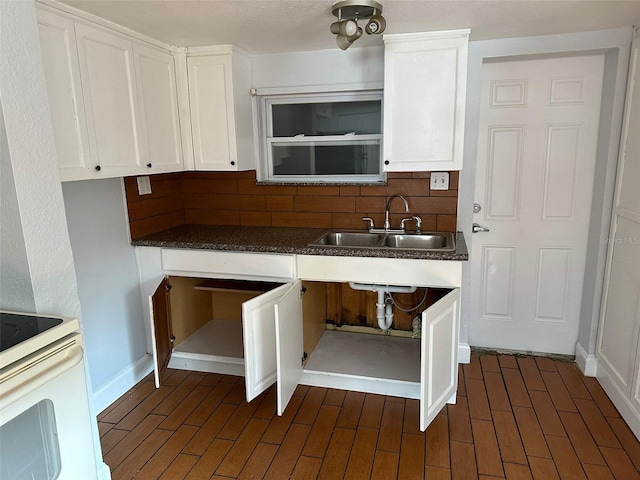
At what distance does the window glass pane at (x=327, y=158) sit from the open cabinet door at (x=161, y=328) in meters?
1.17

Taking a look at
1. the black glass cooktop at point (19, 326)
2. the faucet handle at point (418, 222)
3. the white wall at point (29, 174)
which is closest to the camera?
the black glass cooktop at point (19, 326)

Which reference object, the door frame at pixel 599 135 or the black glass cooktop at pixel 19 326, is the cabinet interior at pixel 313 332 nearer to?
the door frame at pixel 599 135

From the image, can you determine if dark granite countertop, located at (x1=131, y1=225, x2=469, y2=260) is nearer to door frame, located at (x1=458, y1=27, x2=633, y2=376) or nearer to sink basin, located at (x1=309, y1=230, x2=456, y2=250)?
sink basin, located at (x1=309, y1=230, x2=456, y2=250)

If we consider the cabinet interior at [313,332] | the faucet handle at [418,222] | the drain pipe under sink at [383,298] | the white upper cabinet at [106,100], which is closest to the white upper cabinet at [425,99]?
the faucet handle at [418,222]

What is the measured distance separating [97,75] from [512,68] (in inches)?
92.9

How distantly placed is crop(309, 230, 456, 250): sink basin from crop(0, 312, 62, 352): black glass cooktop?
1.47 metres

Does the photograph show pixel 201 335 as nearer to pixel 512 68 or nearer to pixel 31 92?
pixel 31 92

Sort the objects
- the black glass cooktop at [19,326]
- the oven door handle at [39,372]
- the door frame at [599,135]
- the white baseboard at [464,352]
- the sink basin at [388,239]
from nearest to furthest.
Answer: the oven door handle at [39,372]
the black glass cooktop at [19,326]
the door frame at [599,135]
the sink basin at [388,239]
the white baseboard at [464,352]

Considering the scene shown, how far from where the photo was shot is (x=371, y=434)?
7.44ft

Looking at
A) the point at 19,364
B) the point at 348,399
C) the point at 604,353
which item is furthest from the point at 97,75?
the point at 604,353

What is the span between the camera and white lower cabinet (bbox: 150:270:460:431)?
7.20 feet

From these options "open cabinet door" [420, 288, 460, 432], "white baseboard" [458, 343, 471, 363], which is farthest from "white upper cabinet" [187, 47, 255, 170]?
"white baseboard" [458, 343, 471, 363]

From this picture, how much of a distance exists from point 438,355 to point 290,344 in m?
0.77

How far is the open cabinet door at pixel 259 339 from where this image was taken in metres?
2.21
